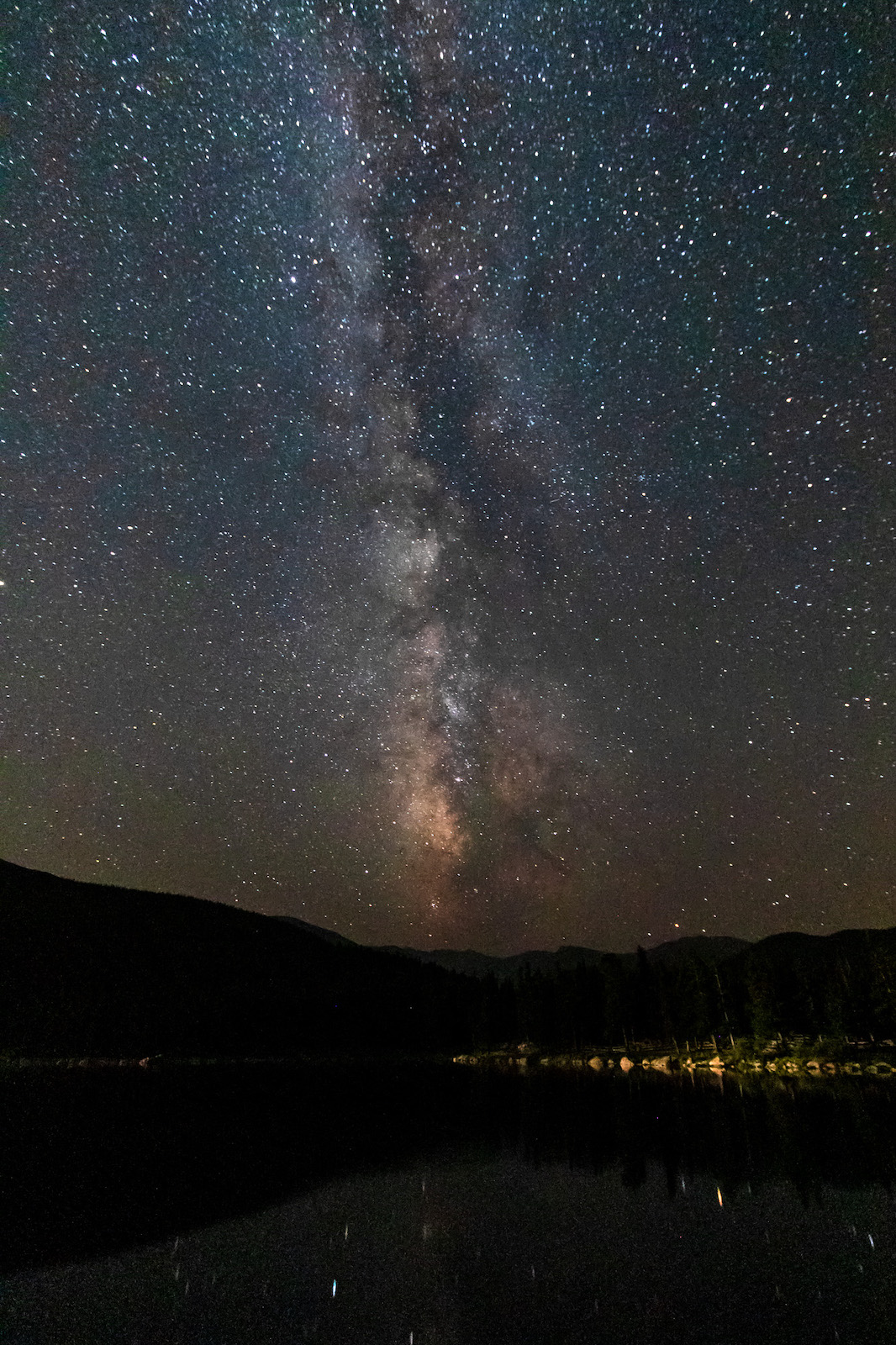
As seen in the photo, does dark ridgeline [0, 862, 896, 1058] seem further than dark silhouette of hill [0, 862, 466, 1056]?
No

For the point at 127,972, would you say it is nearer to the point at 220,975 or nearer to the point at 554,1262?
the point at 220,975

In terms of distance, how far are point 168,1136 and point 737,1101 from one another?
30421 millimetres

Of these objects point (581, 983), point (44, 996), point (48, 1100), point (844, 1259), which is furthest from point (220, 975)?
point (844, 1259)

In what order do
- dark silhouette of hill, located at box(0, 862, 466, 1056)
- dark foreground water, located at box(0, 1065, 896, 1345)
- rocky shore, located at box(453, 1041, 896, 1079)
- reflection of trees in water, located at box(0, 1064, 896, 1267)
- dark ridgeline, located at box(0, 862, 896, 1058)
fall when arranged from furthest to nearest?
1. dark silhouette of hill, located at box(0, 862, 466, 1056)
2. dark ridgeline, located at box(0, 862, 896, 1058)
3. rocky shore, located at box(453, 1041, 896, 1079)
4. reflection of trees in water, located at box(0, 1064, 896, 1267)
5. dark foreground water, located at box(0, 1065, 896, 1345)

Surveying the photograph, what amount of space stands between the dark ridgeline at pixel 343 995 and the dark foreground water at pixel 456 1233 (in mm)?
65119

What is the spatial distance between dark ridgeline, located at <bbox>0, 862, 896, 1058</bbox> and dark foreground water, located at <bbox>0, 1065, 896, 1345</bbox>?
65.1 m

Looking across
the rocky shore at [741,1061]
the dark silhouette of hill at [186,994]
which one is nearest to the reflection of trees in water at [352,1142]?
the rocky shore at [741,1061]

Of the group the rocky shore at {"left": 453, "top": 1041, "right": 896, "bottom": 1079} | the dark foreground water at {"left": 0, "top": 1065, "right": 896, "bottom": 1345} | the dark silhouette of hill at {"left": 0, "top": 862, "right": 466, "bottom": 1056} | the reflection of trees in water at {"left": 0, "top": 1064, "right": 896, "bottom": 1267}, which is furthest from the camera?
the dark silhouette of hill at {"left": 0, "top": 862, "right": 466, "bottom": 1056}

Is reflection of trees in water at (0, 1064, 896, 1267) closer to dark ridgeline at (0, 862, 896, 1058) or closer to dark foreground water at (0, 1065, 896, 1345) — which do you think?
dark foreground water at (0, 1065, 896, 1345)

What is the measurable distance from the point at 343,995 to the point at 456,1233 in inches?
6270

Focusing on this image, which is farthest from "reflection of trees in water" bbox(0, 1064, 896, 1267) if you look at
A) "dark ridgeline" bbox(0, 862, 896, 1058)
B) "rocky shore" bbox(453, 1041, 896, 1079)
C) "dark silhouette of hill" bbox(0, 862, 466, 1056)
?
"dark silhouette of hill" bbox(0, 862, 466, 1056)

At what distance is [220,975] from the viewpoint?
168 m

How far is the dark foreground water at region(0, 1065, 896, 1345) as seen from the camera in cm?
970

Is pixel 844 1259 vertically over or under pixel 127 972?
under
